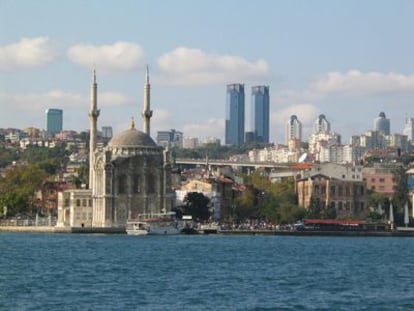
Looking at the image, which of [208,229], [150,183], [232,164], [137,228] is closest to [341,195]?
[208,229]

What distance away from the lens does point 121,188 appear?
10169 centimetres

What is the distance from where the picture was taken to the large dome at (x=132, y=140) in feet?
335

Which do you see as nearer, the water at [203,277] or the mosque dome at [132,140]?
the water at [203,277]

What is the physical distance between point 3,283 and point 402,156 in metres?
137

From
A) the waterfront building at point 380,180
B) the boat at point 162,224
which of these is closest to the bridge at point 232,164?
the waterfront building at point 380,180

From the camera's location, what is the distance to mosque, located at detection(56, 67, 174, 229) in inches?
3967

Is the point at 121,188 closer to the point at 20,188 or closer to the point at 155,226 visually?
the point at 155,226

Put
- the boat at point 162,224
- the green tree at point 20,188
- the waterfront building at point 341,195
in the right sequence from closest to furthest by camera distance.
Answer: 1. the boat at point 162,224
2. the waterfront building at point 341,195
3. the green tree at point 20,188

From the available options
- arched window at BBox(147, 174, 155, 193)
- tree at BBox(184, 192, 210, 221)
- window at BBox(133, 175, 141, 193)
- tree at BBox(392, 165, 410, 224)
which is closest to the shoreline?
window at BBox(133, 175, 141, 193)

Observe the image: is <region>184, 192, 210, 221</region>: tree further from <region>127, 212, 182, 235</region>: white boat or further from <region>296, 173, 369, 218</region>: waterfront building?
<region>296, 173, 369, 218</region>: waterfront building

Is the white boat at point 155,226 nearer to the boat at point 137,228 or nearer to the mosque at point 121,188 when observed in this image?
the boat at point 137,228

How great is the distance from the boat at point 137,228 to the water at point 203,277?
19.5m

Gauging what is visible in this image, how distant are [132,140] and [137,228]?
8.52m

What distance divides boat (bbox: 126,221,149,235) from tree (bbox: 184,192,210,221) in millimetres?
9561
